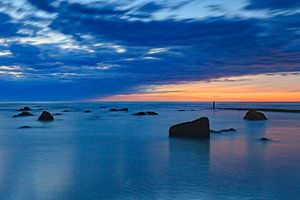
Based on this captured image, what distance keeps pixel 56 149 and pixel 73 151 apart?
153 cm

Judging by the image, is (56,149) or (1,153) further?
(56,149)

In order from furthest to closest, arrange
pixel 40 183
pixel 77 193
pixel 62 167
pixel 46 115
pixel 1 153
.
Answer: pixel 46 115, pixel 1 153, pixel 62 167, pixel 40 183, pixel 77 193

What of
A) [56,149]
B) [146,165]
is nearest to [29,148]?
[56,149]

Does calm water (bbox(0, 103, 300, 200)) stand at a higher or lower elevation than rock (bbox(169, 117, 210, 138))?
lower

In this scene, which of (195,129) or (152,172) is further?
(195,129)

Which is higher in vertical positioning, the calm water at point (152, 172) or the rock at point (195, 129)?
Result: the rock at point (195, 129)

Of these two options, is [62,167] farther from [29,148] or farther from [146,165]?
[29,148]

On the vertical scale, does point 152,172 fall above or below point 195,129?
below

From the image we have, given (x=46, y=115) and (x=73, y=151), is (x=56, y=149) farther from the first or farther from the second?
(x=46, y=115)

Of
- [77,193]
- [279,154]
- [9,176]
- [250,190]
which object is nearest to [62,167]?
[9,176]

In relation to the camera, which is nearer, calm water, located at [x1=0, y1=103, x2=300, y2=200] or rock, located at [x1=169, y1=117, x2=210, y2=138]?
calm water, located at [x1=0, y1=103, x2=300, y2=200]

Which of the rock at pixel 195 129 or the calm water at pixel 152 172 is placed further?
the rock at pixel 195 129

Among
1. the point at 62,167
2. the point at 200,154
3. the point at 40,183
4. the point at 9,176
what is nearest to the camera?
the point at 40,183

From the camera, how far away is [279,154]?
17.1 meters
